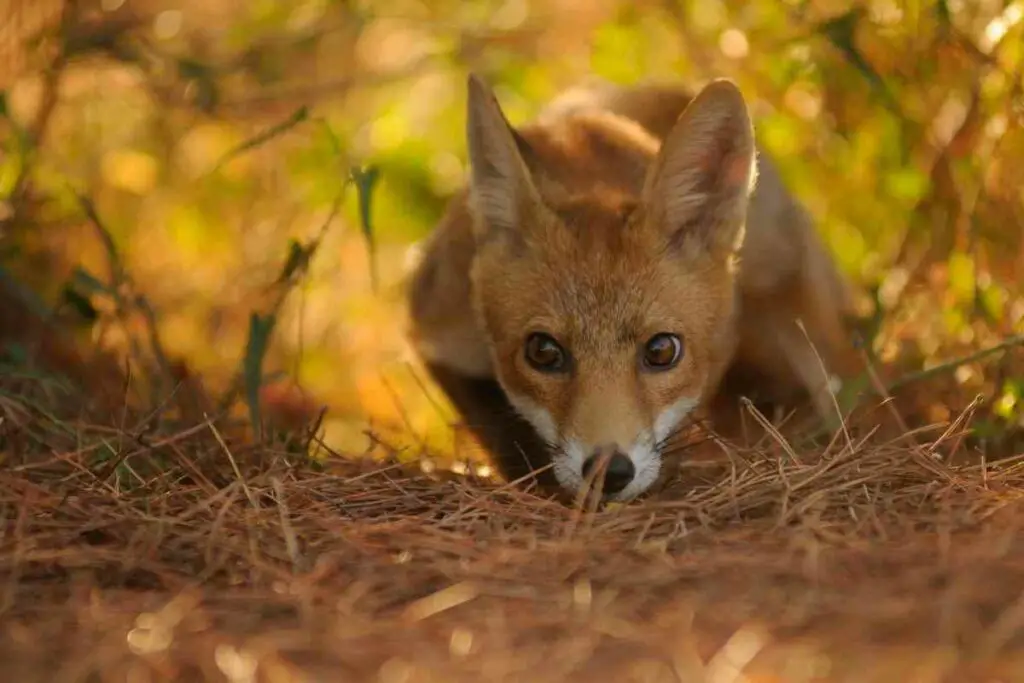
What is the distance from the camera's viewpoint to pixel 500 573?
2.57m

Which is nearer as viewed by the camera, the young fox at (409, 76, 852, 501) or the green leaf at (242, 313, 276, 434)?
the young fox at (409, 76, 852, 501)

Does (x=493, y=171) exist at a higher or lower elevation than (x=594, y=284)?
higher

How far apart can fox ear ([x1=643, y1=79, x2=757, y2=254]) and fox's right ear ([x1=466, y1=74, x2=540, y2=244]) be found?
1.41 feet

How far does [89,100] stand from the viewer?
601cm

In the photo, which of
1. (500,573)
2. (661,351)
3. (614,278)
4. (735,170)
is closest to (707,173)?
(735,170)

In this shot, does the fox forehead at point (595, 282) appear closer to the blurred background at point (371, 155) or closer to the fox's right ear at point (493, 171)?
the fox's right ear at point (493, 171)

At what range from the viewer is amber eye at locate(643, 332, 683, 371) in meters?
3.81

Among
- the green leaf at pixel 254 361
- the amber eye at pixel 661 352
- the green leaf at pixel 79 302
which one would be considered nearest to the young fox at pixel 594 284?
the amber eye at pixel 661 352

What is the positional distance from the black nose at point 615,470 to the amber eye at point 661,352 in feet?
1.67

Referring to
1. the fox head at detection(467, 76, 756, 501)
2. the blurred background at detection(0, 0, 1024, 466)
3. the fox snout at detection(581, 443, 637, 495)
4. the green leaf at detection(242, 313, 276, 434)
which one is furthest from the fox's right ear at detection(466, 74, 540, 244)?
the fox snout at detection(581, 443, 637, 495)

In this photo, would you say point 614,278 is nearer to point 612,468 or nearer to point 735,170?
point 735,170

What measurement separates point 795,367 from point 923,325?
1.99 feet

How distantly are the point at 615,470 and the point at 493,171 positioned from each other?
126 cm

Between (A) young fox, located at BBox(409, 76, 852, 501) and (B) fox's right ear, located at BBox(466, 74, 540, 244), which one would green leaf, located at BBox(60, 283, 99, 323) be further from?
(B) fox's right ear, located at BBox(466, 74, 540, 244)
